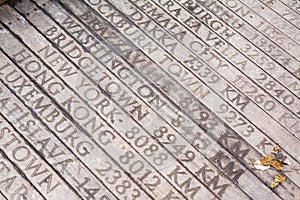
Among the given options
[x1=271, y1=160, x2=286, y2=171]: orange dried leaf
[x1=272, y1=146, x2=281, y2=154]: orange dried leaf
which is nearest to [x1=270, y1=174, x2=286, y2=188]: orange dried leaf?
[x1=271, y1=160, x2=286, y2=171]: orange dried leaf

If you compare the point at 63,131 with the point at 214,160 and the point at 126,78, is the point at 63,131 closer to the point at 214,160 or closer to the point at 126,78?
the point at 126,78

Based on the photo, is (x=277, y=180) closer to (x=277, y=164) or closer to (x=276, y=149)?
(x=277, y=164)

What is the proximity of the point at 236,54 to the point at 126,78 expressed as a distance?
777 mm

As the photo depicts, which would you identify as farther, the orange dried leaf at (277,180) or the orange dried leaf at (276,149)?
the orange dried leaf at (276,149)

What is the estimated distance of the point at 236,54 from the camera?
3223 millimetres

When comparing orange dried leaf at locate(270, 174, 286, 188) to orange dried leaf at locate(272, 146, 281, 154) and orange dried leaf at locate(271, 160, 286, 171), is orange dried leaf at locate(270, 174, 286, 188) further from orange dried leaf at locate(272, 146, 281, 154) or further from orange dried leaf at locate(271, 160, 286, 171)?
orange dried leaf at locate(272, 146, 281, 154)

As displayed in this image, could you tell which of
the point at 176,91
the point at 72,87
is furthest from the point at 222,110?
the point at 72,87

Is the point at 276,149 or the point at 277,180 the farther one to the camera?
the point at 276,149

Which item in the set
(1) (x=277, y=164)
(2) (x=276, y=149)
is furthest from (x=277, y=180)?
(2) (x=276, y=149)

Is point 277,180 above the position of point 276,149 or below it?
below

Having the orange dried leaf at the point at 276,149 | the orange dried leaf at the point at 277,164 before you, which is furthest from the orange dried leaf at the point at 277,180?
the orange dried leaf at the point at 276,149

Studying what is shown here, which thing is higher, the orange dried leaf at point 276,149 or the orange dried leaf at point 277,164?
the orange dried leaf at point 276,149

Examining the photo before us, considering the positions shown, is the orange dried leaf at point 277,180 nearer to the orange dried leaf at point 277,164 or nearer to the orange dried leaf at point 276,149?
the orange dried leaf at point 277,164

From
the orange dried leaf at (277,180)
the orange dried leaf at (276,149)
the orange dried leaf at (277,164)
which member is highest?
the orange dried leaf at (276,149)
